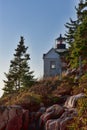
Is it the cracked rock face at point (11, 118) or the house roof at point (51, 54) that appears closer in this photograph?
the cracked rock face at point (11, 118)

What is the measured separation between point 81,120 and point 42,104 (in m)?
13.0

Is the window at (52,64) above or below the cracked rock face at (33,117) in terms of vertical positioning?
above

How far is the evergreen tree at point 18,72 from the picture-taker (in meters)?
37.5

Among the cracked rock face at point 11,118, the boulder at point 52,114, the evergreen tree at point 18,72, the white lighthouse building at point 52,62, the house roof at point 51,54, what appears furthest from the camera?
the house roof at point 51,54

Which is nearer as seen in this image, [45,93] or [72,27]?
[45,93]

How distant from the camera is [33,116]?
2523cm

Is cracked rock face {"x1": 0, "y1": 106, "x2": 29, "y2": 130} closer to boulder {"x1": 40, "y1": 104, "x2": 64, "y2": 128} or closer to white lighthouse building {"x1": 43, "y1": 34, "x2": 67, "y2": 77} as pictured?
boulder {"x1": 40, "y1": 104, "x2": 64, "y2": 128}

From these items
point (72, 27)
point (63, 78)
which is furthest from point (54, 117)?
point (72, 27)

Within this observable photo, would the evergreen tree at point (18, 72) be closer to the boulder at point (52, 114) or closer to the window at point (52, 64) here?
the window at point (52, 64)

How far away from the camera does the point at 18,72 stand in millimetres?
39188

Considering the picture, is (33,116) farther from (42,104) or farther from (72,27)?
(72,27)

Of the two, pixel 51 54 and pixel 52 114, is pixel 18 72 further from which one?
pixel 52 114

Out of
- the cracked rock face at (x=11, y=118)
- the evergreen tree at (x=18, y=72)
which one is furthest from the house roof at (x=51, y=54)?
the cracked rock face at (x=11, y=118)

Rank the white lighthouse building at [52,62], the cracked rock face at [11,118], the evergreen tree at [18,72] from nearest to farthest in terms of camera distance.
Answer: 1. the cracked rock face at [11,118]
2. the evergreen tree at [18,72]
3. the white lighthouse building at [52,62]
